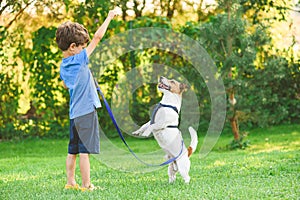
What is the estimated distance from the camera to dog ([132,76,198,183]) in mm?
4648

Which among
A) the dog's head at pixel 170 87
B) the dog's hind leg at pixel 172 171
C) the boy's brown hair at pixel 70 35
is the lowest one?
the dog's hind leg at pixel 172 171

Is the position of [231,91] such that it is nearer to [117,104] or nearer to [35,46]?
[117,104]

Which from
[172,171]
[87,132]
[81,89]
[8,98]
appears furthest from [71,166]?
[8,98]

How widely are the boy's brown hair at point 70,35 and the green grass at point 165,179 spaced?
1.25 m

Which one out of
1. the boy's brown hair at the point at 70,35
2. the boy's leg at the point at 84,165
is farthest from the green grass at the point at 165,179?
the boy's brown hair at the point at 70,35

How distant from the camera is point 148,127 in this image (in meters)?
4.66

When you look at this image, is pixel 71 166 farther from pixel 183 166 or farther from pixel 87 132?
pixel 183 166

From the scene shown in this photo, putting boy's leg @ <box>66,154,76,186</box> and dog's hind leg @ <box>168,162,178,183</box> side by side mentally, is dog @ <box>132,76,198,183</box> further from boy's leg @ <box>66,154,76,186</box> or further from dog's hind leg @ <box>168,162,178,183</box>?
boy's leg @ <box>66,154,76,186</box>

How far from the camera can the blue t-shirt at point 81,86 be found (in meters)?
4.49

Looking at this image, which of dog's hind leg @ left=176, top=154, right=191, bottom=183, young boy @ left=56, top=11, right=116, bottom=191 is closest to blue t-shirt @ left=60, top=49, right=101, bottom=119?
young boy @ left=56, top=11, right=116, bottom=191

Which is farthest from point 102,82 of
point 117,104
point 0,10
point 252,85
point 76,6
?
point 252,85

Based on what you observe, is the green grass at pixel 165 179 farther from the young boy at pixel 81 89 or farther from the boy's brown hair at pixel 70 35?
the boy's brown hair at pixel 70 35

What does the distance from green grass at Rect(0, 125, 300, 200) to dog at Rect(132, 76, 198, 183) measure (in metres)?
0.20

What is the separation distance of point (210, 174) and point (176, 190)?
1069mm
